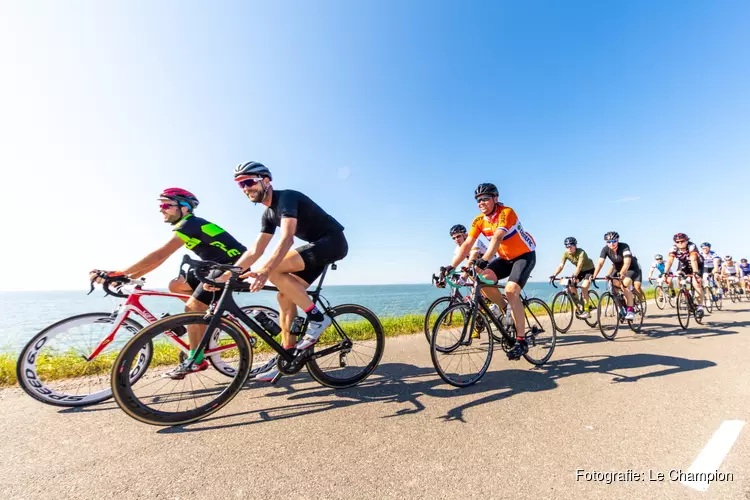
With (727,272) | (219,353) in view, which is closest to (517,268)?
(219,353)

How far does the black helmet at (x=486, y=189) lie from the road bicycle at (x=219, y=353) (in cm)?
257

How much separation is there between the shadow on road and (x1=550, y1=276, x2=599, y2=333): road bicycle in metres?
3.10

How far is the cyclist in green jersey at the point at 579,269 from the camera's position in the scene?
7883 millimetres

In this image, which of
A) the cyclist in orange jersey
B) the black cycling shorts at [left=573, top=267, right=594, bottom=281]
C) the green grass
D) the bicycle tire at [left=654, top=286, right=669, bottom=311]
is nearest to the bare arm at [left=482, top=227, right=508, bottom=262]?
the cyclist in orange jersey

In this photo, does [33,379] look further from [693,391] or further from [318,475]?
[693,391]

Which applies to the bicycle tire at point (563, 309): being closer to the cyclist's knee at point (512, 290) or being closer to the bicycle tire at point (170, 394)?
the cyclist's knee at point (512, 290)

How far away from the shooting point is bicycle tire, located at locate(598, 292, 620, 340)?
6.71 meters

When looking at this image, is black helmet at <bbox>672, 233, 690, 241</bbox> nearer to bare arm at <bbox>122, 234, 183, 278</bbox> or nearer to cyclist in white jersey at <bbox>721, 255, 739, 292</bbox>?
bare arm at <bbox>122, 234, 183, 278</bbox>

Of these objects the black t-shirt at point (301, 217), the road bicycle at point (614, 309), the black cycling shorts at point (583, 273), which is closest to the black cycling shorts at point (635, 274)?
the black cycling shorts at point (583, 273)

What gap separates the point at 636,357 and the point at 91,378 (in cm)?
759

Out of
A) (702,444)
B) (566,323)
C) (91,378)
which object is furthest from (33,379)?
(566,323)

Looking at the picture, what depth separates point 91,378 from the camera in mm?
3578

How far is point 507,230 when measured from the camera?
447cm

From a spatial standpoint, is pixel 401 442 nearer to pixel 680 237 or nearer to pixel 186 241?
pixel 186 241
